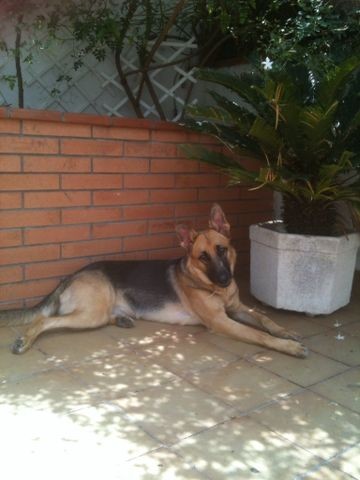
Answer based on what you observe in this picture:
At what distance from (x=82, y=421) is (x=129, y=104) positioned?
5.14m

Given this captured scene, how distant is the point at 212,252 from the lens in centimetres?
383

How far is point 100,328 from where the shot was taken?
3.88 m

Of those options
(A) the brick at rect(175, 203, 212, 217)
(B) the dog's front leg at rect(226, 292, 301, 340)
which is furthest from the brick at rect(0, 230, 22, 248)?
(B) the dog's front leg at rect(226, 292, 301, 340)

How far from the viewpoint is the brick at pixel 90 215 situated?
4.16m

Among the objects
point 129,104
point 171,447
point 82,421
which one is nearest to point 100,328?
point 82,421

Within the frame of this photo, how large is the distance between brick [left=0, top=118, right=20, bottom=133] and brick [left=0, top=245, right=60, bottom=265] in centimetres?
95

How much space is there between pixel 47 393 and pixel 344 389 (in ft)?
5.91

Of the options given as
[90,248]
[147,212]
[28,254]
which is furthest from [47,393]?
[147,212]

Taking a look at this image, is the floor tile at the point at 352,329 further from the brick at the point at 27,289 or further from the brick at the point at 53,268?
the brick at the point at 27,289

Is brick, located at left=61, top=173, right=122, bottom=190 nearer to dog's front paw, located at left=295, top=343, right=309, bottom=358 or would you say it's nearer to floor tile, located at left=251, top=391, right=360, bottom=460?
dog's front paw, located at left=295, top=343, right=309, bottom=358

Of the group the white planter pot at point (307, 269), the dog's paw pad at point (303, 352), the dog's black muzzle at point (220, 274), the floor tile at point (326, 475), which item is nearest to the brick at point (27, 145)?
the dog's black muzzle at point (220, 274)

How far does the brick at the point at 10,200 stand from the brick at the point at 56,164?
0.76 feet

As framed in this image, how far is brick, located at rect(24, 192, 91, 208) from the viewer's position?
3.94 metres

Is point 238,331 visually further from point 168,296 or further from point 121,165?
point 121,165
